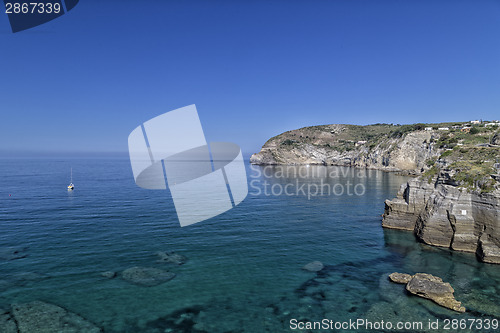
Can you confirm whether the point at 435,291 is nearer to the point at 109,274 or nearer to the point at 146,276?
the point at 146,276

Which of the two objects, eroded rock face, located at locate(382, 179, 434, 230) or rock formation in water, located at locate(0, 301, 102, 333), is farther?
eroded rock face, located at locate(382, 179, 434, 230)

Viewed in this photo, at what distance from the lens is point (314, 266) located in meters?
25.3

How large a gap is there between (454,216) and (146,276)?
2981 centimetres

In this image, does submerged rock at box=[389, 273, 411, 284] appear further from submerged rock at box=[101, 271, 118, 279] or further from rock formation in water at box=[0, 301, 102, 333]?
submerged rock at box=[101, 271, 118, 279]

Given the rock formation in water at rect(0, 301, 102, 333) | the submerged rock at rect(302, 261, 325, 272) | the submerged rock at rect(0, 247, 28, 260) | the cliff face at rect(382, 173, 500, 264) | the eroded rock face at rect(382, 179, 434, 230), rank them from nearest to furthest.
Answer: the rock formation in water at rect(0, 301, 102, 333) → the submerged rock at rect(302, 261, 325, 272) → the cliff face at rect(382, 173, 500, 264) → the submerged rock at rect(0, 247, 28, 260) → the eroded rock face at rect(382, 179, 434, 230)

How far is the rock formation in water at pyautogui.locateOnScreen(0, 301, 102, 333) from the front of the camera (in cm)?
1567

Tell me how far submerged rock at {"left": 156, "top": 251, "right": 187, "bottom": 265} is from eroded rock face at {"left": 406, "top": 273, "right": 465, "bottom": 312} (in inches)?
743

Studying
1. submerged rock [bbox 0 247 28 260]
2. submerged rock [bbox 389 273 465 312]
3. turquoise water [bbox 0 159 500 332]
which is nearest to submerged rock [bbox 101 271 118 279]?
turquoise water [bbox 0 159 500 332]

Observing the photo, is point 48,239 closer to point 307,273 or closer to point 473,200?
point 307,273

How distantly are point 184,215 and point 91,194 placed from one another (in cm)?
3006

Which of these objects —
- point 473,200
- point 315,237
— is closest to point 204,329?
point 315,237

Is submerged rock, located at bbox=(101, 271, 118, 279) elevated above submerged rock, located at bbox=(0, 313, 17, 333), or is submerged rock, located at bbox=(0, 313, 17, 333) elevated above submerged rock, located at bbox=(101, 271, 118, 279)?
submerged rock, located at bbox=(0, 313, 17, 333)

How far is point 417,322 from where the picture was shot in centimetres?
1672

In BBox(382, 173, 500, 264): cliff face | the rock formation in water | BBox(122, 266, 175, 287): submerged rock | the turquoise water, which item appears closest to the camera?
the rock formation in water
